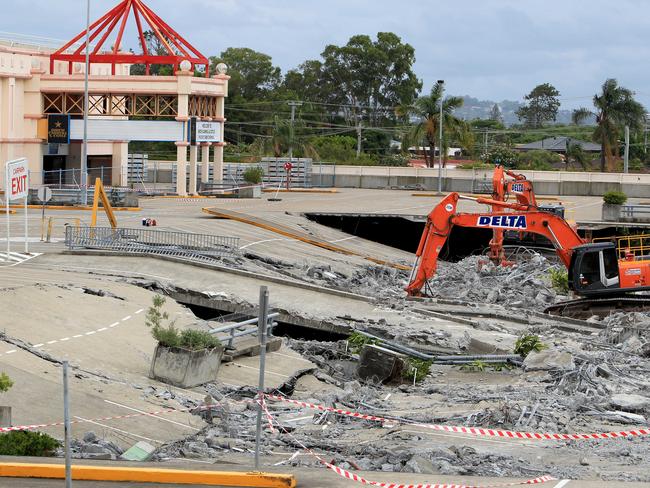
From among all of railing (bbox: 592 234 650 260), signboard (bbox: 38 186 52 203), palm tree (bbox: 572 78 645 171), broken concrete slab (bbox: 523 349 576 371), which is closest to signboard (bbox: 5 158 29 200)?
signboard (bbox: 38 186 52 203)

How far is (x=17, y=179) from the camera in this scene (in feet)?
120

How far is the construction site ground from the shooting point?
1834cm

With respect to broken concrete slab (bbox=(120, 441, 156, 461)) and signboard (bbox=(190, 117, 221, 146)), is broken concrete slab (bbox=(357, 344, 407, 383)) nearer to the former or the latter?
broken concrete slab (bbox=(120, 441, 156, 461))

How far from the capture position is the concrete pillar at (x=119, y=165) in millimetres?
74188

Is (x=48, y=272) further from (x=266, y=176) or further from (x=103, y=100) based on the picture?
(x=266, y=176)

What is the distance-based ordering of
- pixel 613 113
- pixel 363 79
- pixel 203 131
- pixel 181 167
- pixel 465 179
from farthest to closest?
1. pixel 363 79
2. pixel 613 113
3. pixel 465 179
4. pixel 203 131
5. pixel 181 167

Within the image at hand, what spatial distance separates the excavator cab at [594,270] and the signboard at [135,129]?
35.0 meters

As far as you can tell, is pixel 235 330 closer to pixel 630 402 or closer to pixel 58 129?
pixel 630 402

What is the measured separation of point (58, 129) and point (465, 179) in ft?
99.0

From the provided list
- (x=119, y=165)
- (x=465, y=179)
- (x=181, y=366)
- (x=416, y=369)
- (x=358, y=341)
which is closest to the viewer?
(x=181, y=366)

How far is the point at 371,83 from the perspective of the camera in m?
139

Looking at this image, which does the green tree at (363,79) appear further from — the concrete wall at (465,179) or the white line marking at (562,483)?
the white line marking at (562,483)

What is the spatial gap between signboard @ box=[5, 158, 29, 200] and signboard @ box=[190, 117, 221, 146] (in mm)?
30749

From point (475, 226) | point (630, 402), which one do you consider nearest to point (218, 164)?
point (475, 226)
